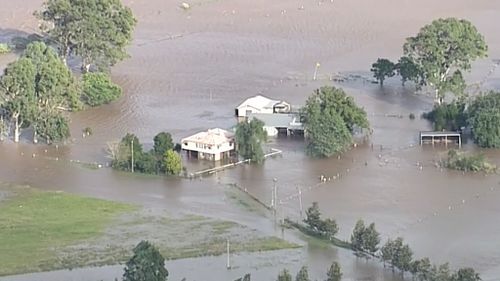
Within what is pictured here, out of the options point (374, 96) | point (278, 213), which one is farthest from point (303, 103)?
point (278, 213)

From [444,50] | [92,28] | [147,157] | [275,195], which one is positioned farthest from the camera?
[92,28]

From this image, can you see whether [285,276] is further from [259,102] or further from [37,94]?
[259,102]

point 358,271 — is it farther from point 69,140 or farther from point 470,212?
point 69,140

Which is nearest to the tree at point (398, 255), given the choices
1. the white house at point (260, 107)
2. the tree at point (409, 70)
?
the white house at point (260, 107)

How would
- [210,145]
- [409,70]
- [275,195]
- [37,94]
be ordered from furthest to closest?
[409,70]
[37,94]
[210,145]
[275,195]

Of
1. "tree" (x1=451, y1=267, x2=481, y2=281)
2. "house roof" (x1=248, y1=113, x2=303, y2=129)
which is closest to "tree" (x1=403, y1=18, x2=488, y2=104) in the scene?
"house roof" (x1=248, y1=113, x2=303, y2=129)

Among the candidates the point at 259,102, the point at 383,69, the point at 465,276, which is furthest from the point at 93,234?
the point at 383,69
